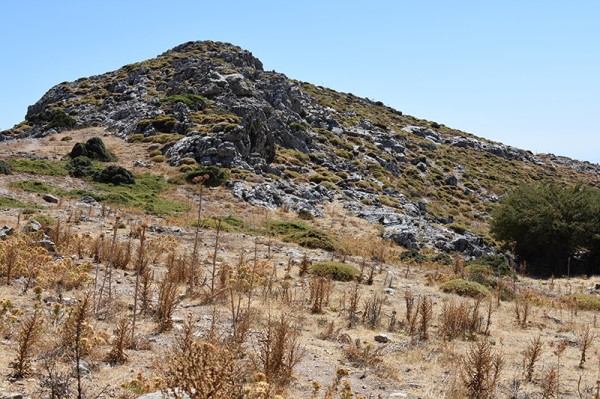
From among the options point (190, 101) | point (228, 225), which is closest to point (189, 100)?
point (190, 101)

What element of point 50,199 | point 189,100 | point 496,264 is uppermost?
point 189,100

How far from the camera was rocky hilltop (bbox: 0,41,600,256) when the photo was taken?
33.6 m

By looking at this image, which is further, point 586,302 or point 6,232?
point 586,302

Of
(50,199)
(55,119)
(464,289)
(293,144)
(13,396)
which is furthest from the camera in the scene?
(293,144)

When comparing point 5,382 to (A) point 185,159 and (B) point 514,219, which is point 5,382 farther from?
(A) point 185,159

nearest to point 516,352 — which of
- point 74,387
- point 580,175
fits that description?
point 74,387

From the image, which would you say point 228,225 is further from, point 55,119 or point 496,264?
point 55,119

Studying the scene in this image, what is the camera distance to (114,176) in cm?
2652

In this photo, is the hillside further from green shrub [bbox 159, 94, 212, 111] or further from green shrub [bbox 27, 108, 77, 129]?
green shrub [bbox 27, 108, 77, 129]

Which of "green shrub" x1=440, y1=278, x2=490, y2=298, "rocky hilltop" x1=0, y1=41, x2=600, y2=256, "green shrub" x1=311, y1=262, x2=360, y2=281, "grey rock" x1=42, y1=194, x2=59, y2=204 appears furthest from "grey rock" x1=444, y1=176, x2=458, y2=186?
"grey rock" x1=42, y1=194, x2=59, y2=204

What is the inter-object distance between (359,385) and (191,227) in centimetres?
1305

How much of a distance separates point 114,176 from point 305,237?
13.1 metres

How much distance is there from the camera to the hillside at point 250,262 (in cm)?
537

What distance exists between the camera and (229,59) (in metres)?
62.7
